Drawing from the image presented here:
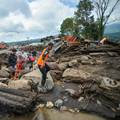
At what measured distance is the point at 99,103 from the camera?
10664 mm

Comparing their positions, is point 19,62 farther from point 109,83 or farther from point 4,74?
point 109,83

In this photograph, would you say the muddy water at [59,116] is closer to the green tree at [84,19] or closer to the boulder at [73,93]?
the boulder at [73,93]

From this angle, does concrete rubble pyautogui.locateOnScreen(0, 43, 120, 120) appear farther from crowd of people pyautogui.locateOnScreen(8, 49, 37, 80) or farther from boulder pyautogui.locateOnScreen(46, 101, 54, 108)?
crowd of people pyautogui.locateOnScreen(8, 49, 37, 80)

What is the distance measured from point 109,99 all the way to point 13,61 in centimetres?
956

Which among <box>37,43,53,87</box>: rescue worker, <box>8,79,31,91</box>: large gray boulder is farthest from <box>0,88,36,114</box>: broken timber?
<box>37,43,53,87</box>: rescue worker

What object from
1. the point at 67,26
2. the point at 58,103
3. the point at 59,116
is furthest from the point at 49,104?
the point at 67,26

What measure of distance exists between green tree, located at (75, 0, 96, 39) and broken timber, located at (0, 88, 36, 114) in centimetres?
3803

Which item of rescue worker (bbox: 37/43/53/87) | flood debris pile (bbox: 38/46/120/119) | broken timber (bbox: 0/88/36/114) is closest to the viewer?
broken timber (bbox: 0/88/36/114)

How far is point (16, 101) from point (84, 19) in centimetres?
4237

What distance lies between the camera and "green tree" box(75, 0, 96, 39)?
159 feet

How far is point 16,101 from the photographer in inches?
408

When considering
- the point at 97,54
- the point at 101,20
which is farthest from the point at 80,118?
the point at 101,20

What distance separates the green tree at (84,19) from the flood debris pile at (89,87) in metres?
32.5

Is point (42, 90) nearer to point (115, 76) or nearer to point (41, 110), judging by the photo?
point (41, 110)
